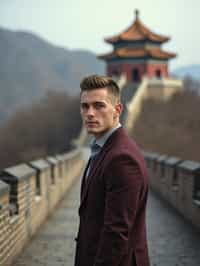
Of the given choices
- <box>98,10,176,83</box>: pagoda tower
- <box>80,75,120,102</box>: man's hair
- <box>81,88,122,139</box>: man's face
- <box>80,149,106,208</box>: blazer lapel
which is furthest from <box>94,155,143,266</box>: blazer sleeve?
<box>98,10,176,83</box>: pagoda tower

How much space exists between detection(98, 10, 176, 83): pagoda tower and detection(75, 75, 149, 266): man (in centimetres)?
4179

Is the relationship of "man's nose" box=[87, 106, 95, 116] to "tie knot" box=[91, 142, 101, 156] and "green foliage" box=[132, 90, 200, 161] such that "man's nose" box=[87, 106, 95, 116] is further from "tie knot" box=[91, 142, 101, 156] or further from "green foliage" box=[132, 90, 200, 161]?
"green foliage" box=[132, 90, 200, 161]

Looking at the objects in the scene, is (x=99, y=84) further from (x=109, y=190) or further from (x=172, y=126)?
(x=172, y=126)

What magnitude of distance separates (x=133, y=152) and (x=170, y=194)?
7748mm

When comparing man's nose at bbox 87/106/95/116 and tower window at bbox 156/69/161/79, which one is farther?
tower window at bbox 156/69/161/79

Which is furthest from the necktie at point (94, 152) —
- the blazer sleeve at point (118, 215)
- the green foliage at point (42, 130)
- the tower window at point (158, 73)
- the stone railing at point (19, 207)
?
the tower window at point (158, 73)

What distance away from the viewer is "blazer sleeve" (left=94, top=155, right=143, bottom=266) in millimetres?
2059

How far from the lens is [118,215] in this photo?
6.77 feet

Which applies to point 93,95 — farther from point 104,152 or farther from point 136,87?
point 136,87

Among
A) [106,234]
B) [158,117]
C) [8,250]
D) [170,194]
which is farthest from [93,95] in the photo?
[158,117]

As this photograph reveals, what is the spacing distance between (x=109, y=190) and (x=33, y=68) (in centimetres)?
14236

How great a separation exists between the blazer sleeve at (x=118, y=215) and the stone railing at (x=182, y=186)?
4702 millimetres

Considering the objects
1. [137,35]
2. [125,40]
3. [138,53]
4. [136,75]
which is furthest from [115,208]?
[137,35]

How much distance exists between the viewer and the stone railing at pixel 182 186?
275 inches
